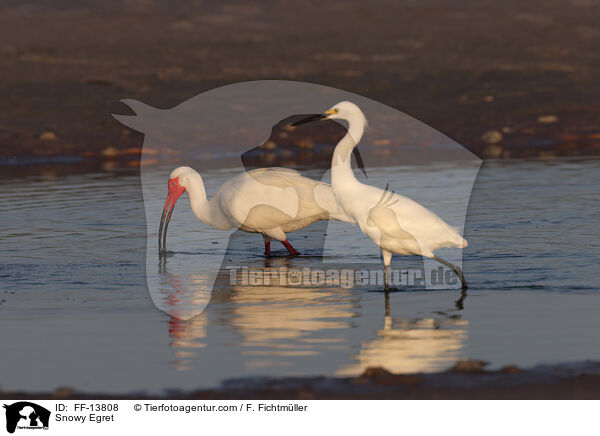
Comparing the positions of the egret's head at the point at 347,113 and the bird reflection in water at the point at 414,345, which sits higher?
the egret's head at the point at 347,113

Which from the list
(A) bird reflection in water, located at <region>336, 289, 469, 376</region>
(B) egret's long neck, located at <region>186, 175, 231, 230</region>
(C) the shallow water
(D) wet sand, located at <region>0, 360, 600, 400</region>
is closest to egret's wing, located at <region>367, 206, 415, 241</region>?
(C) the shallow water

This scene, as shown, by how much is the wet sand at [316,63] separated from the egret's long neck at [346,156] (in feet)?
34.8

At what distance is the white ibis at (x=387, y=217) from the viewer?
346 inches

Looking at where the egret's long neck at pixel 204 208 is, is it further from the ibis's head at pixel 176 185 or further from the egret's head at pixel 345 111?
the egret's head at pixel 345 111

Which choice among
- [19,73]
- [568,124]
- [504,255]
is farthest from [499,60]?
[504,255]

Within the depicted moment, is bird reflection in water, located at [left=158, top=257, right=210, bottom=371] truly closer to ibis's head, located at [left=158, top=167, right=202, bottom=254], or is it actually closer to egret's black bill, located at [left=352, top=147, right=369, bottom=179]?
ibis's head, located at [left=158, top=167, right=202, bottom=254]

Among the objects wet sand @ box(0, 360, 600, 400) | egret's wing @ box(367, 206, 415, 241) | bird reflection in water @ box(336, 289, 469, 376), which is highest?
egret's wing @ box(367, 206, 415, 241)

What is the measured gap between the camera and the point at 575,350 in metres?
6.78

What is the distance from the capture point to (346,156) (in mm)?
8906

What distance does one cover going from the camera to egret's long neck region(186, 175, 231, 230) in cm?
1124

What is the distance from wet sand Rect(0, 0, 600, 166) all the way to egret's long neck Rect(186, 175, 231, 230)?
801cm

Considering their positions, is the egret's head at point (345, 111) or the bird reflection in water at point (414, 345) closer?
the bird reflection in water at point (414, 345)

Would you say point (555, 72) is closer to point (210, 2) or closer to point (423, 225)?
point (210, 2)

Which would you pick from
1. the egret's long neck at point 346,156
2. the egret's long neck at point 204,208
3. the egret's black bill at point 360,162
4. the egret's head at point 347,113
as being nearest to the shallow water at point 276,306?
the egret's long neck at point 204,208
